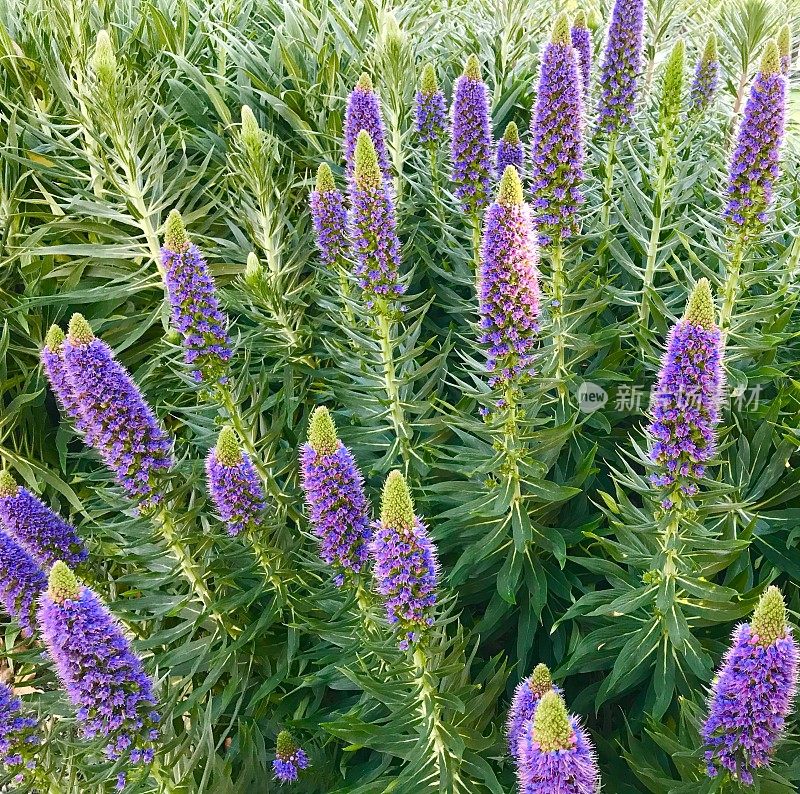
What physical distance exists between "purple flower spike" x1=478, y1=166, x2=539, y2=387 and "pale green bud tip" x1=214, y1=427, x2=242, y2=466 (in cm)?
96

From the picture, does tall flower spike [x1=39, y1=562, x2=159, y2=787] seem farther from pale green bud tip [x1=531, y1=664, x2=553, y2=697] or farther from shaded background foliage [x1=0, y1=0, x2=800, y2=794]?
pale green bud tip [x1=531, y1=664, x2=553, y2=697]

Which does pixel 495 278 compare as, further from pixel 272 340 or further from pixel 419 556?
pixel 272 340

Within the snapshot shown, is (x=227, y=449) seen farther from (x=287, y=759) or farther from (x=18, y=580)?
(x=287, y=759)

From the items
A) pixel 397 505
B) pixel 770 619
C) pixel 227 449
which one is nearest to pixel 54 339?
pixel 227 449

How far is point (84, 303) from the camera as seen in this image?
14.2 feet

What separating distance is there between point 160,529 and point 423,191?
7.57 ft

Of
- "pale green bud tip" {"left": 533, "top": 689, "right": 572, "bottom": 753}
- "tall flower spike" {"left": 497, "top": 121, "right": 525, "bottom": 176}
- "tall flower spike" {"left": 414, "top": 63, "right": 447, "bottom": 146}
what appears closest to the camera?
"pale green bud tip" {"left": 533, "top": 689, "right": 572, "bottom": 753}

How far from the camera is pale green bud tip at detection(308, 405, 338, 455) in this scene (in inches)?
92.6

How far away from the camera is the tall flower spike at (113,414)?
261 cm

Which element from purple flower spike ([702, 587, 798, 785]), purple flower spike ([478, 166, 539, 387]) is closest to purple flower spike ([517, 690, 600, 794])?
purple flower spike ([702, 587, 798, 785])

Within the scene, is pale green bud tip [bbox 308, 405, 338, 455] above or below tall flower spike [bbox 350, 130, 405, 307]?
below

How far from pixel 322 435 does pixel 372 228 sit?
3.13 ft

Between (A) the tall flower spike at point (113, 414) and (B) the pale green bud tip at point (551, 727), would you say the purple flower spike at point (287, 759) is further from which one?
(B) the pale green bud tip at point (551, 727)

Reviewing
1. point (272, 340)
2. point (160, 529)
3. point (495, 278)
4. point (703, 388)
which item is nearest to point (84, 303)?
point (272, 340)
